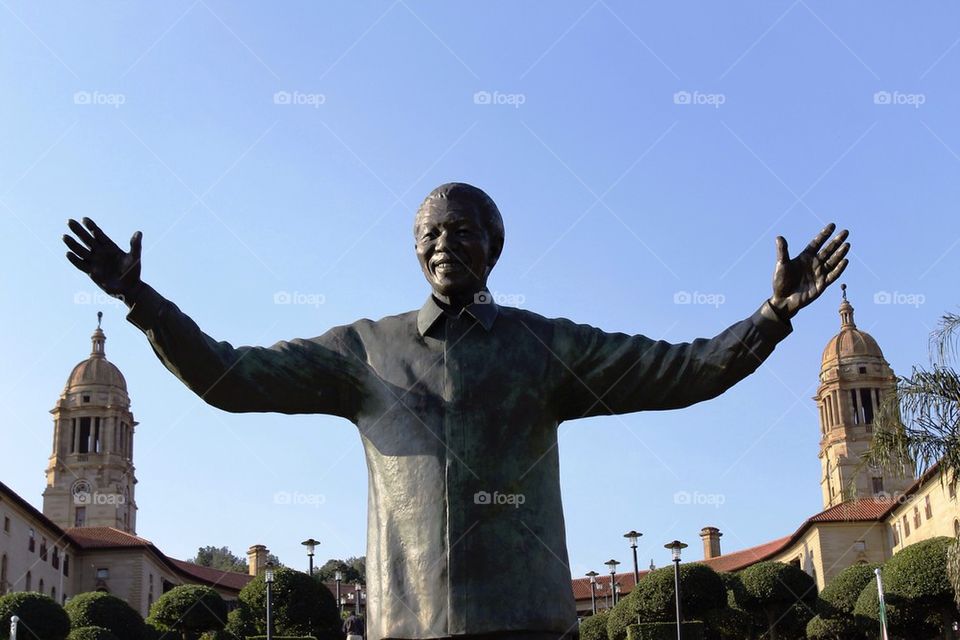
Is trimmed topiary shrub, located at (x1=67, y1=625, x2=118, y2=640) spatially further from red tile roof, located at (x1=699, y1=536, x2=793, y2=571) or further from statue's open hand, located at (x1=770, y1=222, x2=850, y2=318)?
red tile roof, located at (x1=699, y1=536, x2=793, y2=571)

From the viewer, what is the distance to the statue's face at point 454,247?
12.0 feet

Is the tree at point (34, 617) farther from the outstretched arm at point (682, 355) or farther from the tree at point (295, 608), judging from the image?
the outstretched arm at point (682, 355)

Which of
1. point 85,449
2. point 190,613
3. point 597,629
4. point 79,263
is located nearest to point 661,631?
point 597,629

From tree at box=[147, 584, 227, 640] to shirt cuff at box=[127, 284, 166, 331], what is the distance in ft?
163

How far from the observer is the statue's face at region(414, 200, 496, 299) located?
3645 millimetres

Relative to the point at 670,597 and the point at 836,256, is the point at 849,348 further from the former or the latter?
the point at 836,256

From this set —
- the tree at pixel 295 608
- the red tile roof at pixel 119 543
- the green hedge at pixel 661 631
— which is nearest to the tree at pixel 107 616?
the tree at pixel 295 608

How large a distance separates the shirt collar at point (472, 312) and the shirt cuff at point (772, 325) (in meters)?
0.79

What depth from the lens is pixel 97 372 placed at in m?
95.1

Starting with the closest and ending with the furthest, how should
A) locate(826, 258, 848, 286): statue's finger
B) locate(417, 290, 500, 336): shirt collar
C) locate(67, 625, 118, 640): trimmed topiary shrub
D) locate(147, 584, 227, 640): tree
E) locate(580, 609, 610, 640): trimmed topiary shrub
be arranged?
locate(826, 258, 848, 286): statue's finger → locate(417, 290, 500, 336): shirt collar → locate(67, 625, 118, 640): trimmed topiary shrub → locate(147, 584, 227, 640): tree → locate(580, 609, 610, 640): trimmed topiary shrub

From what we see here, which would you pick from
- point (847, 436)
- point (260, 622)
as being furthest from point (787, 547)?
point (260, 622)

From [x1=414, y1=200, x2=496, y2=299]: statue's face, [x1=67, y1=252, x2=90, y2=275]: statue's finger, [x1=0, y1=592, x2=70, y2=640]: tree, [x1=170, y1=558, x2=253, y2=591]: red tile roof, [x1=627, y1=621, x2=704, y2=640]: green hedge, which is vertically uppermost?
[x1=170, y1=558, x2=253, y2=591]: red tile roof

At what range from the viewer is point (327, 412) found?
380 cm

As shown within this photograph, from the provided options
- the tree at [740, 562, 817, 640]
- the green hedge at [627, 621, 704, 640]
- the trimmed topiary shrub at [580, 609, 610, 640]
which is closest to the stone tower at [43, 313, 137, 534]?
the trimmed topiary shrub at [580, 609, 610, 640]
